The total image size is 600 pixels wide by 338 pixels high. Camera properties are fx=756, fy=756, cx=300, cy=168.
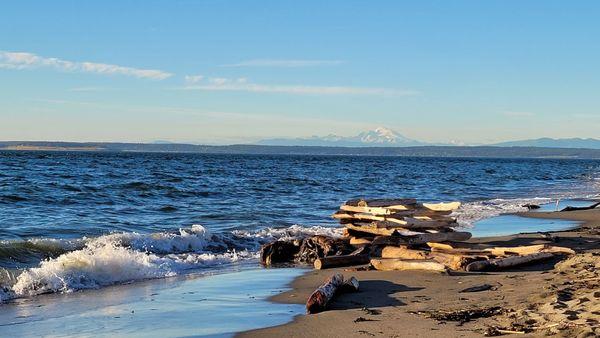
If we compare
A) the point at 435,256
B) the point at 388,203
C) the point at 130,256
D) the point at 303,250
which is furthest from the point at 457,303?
the point at 388,203

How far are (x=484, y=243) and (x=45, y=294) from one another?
8845 millimetres

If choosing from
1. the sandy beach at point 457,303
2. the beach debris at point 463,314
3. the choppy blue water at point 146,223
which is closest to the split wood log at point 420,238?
the sandy beach at point 457,303

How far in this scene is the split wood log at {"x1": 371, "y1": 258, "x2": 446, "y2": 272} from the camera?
11844 millimetres

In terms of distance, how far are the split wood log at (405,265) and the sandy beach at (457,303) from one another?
0.26 m

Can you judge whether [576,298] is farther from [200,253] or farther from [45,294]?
[200,253]

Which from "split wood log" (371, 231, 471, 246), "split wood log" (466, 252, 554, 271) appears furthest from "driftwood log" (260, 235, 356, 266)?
"split wood log" (466, 252, 554, 271)

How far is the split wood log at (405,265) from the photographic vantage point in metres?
11.8

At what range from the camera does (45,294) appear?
10.9 metres

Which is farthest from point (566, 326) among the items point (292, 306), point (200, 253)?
point (200, 253)

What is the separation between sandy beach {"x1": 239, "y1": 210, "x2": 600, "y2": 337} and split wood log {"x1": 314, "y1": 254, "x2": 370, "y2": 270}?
35 centimetres

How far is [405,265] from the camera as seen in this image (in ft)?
40.0

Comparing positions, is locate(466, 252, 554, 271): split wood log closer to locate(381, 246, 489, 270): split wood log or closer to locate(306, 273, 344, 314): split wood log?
locate(381, 246, 489, 270): split wood log

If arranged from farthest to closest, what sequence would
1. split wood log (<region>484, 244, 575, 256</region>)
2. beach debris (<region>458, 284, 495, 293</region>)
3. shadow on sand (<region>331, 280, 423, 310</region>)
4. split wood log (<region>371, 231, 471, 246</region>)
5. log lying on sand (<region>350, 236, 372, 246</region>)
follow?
1. log lying on sand (<region>350, 236, 372, 246</region>)
2. split wood log (<region>371, 231, 471, 246</region>)
3. split wood log (<region>484, 244, 575, 256</region>)
4. beach debris (<region>458, 284, 495, 293</region>)
5. shadow on sand (<region>331, 280, 423, 310</region>)

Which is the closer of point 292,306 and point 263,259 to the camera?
point 292,306
